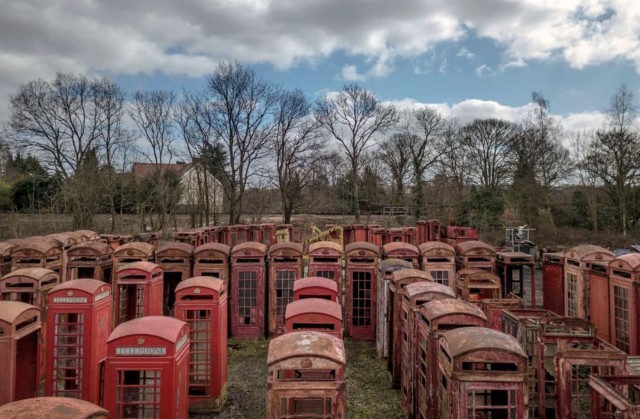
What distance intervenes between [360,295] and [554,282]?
244 inches

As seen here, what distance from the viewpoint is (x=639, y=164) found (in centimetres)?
2720

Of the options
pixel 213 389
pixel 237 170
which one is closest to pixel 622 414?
pixel 213 389

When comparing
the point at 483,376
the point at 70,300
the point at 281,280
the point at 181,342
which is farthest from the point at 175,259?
the point at 483,376

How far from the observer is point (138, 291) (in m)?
10.6

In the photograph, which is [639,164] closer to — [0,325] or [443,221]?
[443,221]

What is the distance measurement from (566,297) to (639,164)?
21.9 meters

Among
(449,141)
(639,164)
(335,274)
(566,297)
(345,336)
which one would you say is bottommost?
(345,336)

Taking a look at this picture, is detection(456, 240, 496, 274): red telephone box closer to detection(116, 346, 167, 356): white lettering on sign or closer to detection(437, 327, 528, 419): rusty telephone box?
detection(437, 327, 528, 419): rusty telephone box

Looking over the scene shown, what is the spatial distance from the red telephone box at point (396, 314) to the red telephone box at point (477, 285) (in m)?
2.74

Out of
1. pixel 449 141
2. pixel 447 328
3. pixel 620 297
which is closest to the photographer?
pixel 447 328

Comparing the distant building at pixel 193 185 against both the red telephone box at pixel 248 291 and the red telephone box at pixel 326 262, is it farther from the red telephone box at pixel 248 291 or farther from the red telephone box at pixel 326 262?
the red telephone box at pixel 326 262

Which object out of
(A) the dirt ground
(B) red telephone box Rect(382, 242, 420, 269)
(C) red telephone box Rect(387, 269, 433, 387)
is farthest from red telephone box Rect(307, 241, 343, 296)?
(C) red telephone box Rect(387, 269, 433, 387)

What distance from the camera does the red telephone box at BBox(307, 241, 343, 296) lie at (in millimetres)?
11531

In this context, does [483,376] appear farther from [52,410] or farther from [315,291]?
[315,291]
